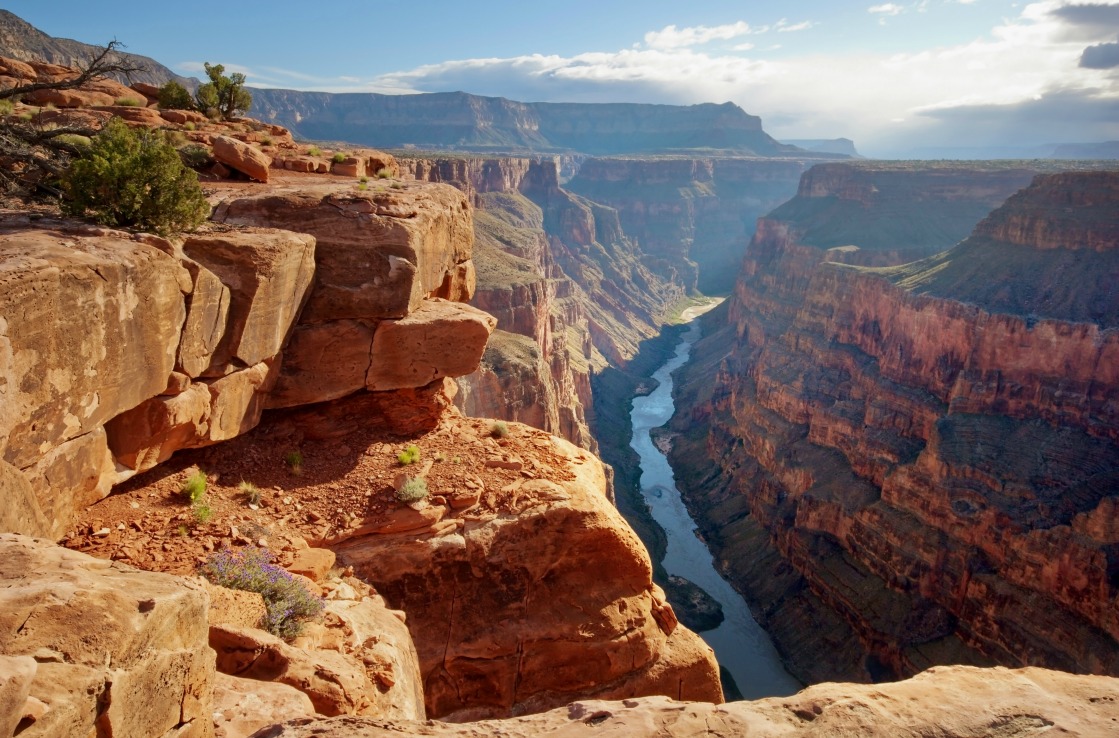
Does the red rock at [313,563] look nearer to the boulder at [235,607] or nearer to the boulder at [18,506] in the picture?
the boulder at [235,607]

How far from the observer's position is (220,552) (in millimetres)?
10516

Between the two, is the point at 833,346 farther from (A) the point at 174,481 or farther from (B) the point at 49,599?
(B) the point at 49,599

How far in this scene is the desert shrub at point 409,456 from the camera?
536 inches

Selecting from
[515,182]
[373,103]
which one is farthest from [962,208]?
[373,103]

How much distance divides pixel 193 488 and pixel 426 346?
4.89m

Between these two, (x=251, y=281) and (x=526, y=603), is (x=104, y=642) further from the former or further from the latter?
(x=526, y=603)

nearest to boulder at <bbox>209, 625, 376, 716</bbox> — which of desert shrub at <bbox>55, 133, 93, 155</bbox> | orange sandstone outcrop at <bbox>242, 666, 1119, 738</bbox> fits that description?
orange sandstone outcrop at <bbox>242, 666, 1119, 738</bbox>

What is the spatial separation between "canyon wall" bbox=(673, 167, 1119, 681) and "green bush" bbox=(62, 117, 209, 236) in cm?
3827

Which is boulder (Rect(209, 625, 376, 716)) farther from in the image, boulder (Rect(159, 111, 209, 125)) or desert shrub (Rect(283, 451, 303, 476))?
boulder (Rect(159, 111, 209, 125))

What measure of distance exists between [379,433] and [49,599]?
8706mm

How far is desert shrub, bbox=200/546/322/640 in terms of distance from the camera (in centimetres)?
940

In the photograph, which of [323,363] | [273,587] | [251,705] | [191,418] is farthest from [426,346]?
[251,705]

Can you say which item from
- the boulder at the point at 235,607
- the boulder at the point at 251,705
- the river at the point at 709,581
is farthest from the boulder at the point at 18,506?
the river at the point at 709,581

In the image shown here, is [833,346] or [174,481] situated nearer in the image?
[174,481]
